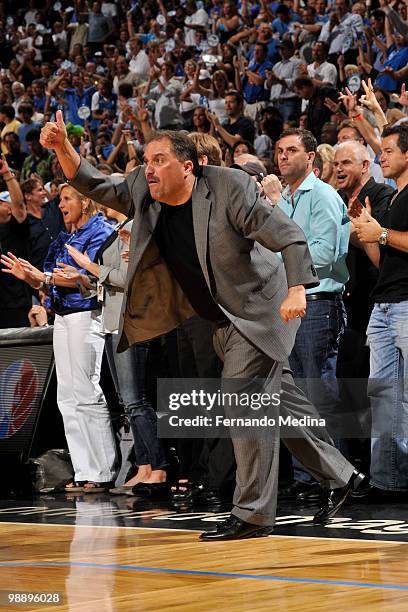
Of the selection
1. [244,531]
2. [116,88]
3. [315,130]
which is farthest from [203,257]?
[116,88]

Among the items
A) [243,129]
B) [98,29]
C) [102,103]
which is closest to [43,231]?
[243,129]

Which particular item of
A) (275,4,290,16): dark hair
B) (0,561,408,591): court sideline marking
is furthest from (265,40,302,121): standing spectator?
(0,561,408,591): court sideline marking

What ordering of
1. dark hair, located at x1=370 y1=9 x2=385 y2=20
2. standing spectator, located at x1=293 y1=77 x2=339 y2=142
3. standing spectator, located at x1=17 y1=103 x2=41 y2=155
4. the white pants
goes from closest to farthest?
the white pants, standing spectator, located at x1=293 y1=77 x2=339 y2=142, dark hair, located at x1=370 y1=9 x2=385 y2=20, standing spectator, located at x1=17 y1=103 x2=41 y2=155

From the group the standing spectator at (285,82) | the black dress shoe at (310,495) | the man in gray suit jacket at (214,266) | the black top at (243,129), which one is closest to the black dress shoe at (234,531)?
the man in gray suit jacket at (214,266)

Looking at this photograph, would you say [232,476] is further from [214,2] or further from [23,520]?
[214,2]

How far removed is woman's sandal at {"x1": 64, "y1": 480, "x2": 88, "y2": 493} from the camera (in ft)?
23.6

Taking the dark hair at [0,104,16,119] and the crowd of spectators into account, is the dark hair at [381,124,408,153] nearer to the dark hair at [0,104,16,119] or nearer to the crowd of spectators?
the crowd of spectators

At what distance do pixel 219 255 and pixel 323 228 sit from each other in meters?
1.51

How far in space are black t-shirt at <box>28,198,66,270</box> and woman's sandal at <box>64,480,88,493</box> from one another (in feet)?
7.23

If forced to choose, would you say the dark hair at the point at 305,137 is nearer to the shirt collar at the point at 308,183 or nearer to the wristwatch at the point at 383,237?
the shirt collar at the point at 308,183

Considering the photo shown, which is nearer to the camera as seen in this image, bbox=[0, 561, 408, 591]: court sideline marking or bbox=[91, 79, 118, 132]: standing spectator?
bbox=[0, 561, 408, 591]: court sideline marking

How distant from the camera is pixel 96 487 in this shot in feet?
23.4

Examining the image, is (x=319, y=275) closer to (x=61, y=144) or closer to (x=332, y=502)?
(x=332, y=502)

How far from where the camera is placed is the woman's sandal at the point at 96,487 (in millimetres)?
7113
